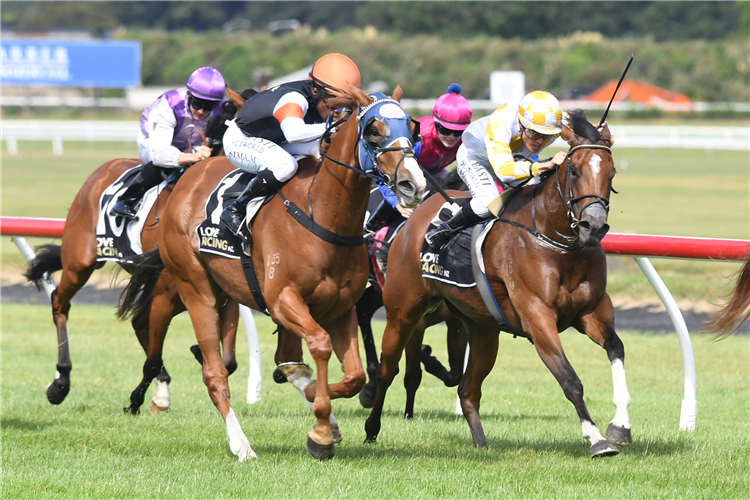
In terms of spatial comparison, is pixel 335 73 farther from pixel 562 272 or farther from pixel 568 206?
pixel 562 272

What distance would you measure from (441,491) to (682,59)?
5311 cm

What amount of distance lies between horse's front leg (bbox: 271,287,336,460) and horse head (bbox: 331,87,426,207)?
2.61 feet

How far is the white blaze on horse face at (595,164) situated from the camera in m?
5.16

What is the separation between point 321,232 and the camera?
17.7ft

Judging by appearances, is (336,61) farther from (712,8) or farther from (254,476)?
(712,8)

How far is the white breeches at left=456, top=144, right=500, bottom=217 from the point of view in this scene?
233 inches

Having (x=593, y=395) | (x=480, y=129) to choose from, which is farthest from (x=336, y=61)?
(x=593, y=395)

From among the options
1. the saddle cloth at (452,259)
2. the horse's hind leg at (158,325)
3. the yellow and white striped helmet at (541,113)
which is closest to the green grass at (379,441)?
the horse's hind leg at (158,325)

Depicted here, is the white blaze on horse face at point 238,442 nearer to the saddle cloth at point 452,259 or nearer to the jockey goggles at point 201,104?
the saddle cloth at point 452,259

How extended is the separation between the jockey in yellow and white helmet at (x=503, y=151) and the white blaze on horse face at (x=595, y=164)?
23 cm

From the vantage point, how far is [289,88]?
582 centimetres

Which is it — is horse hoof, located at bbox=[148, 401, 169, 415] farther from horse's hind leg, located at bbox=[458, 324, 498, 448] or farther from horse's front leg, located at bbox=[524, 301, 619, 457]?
horse's front leg, located at bbox=[524, 301, 619, 457]

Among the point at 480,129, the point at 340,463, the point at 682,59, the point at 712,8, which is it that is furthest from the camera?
the point at 712,8

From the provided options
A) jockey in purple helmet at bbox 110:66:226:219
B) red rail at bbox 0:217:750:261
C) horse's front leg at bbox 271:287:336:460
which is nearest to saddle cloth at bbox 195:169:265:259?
horse's front leg at bbox 271:287:336:460
